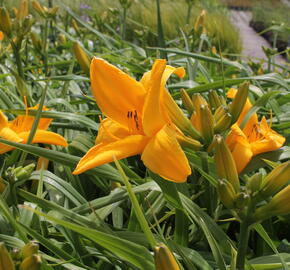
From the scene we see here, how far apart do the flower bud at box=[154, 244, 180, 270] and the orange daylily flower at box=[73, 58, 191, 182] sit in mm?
152

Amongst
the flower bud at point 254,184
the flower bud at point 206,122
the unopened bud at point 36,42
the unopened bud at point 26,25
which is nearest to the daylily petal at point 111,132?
the flower bud at point 206,122

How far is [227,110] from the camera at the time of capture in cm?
71

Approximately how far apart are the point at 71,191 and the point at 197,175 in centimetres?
26

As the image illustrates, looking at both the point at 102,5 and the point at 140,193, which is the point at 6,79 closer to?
the point at 140,193

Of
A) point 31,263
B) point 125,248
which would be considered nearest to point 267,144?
point 125,248

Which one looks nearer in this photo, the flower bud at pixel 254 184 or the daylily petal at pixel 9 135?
the flower bud at pixel 254 184

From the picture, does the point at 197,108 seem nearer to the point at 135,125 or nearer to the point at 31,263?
the point at 135,125

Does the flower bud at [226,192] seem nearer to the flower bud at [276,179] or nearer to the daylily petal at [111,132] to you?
the flower bud at [276,179]

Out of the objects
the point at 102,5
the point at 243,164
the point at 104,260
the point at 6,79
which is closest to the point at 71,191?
the point at 104,260

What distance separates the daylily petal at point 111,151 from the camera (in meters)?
0.61

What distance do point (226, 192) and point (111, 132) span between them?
226mm

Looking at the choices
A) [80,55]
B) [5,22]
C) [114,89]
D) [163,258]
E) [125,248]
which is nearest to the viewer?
[163,258]

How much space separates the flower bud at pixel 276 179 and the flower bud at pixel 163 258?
163 mm

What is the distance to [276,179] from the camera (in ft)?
1.76
